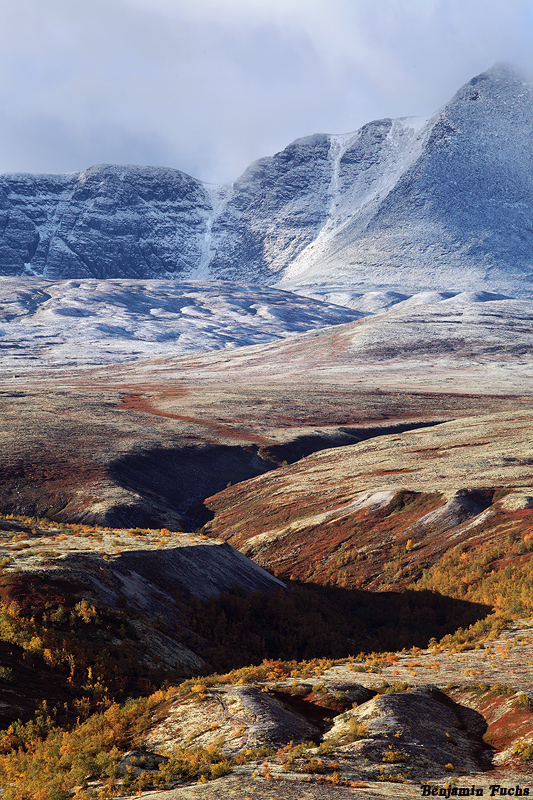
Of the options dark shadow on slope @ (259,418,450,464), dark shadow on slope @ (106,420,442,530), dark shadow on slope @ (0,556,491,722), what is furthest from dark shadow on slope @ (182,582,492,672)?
dark shadow on slope @ (259,418,450,464)

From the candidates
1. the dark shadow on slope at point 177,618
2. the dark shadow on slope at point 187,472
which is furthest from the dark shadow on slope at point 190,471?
the dark shadow on slope at point 177,618

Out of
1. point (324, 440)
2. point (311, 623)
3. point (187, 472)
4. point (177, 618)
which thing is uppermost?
point (177, 618)

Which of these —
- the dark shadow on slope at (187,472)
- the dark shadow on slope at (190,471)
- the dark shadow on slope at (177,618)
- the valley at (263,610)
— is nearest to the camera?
the valley at (263,610)

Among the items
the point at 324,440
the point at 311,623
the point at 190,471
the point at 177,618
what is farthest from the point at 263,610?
the point at 324,440

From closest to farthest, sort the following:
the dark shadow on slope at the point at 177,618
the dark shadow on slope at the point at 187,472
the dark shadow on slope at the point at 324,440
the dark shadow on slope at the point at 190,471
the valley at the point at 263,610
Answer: the valley at the point at 263,610
the dark shadow on slope at the point at 177,618
the dark shadow on slope at the point at 190,471
the dark shadow on slope at the point at 187,472
the dark shadow on slope at the point at 324,440

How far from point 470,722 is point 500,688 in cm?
110

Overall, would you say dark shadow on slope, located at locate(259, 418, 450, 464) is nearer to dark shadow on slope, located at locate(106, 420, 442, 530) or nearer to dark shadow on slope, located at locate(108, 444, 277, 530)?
dark shadow on slope, located at locate(106, 420, 442, 530)

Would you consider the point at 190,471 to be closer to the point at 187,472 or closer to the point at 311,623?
the point at 187,472

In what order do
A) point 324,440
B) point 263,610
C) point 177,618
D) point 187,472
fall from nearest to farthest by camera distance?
point 177,618 < point 263,610 < point 187,472 < point 324,440

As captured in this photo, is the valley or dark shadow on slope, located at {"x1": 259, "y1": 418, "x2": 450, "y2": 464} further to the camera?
dark shadow on slope, located at {"x1": 259, "y1": 418, "x2": 450, "y2": 464}

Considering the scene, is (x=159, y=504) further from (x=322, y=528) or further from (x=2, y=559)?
(x=2, y=559)

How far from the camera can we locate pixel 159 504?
40844 mm

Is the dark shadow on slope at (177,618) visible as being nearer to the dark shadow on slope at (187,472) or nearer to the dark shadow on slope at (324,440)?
the dark shadow on slope at (187,472)

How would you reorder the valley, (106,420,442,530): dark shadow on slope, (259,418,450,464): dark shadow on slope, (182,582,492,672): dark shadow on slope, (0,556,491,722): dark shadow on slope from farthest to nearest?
(259,418,450,464): dark shadow on slope
(106,420,442,530): dark shadow on slope
(182,582,492,672): dark shadow on slope
(0,556,491,722): dark shadow on slope
the valley
